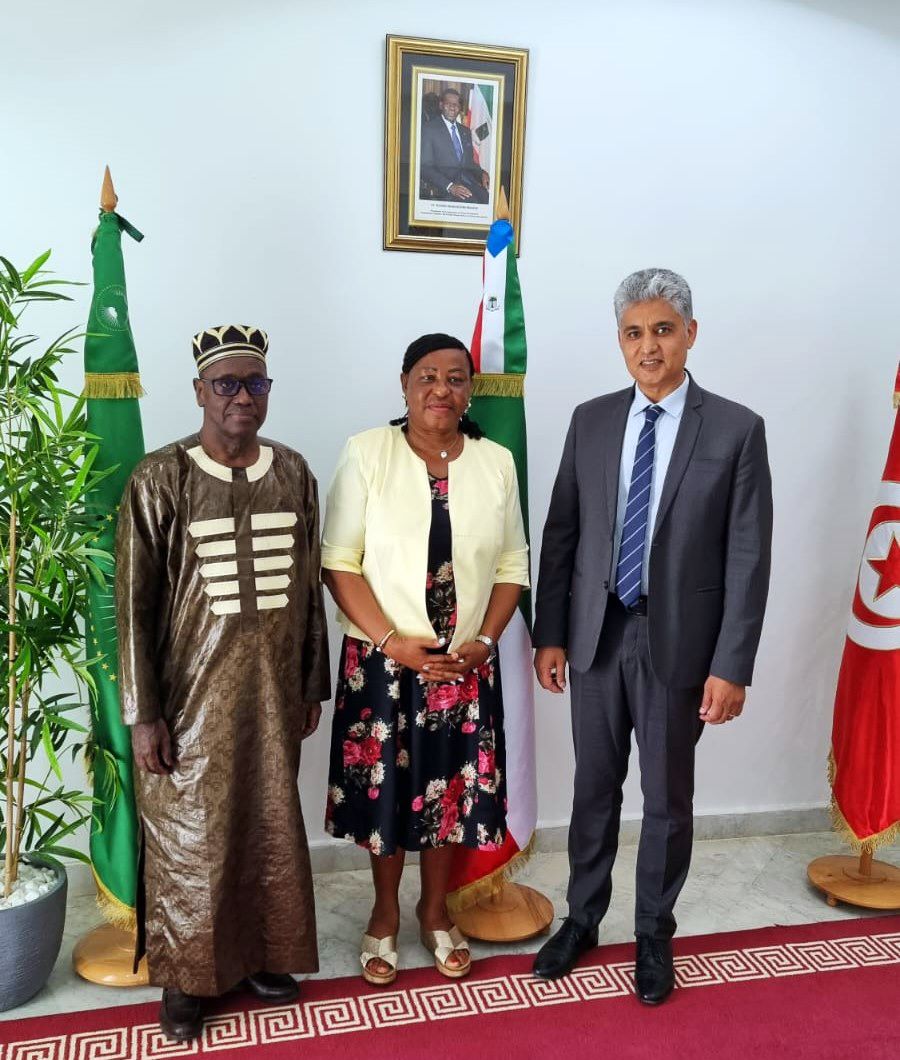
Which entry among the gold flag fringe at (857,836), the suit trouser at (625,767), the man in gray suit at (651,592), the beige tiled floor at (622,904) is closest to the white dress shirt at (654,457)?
the man in gray suit at (651,592)

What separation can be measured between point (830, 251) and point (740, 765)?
5.91 ft

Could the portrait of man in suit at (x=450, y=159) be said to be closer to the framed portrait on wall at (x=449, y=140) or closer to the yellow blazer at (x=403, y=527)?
the framed portrait on wall at (x=449, y=140)

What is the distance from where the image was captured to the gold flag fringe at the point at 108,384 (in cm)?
234

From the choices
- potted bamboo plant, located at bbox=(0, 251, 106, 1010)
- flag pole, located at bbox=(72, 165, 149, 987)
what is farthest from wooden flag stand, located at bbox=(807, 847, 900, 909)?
potted bamboo plant, located at bbox=(0, 251, 106, 1010)

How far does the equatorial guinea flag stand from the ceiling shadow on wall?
55.0 inches

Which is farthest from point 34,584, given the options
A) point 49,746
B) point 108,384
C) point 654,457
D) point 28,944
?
→ point 654,457

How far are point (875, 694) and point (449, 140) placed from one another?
2108 millimetres

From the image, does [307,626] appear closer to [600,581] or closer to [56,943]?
[600,581]

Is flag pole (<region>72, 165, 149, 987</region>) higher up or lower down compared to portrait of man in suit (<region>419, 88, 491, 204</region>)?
lower down

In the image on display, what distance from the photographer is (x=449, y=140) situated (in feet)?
9.45

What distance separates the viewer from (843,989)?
250cm

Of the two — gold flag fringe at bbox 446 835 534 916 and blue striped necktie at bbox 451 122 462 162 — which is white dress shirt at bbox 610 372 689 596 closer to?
gold flag fringe at bbox 446 835 534 916

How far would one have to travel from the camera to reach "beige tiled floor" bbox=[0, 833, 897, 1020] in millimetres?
2461

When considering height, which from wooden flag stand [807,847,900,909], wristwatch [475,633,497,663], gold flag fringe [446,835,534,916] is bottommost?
wooden flag stand [807,847,900,909]
